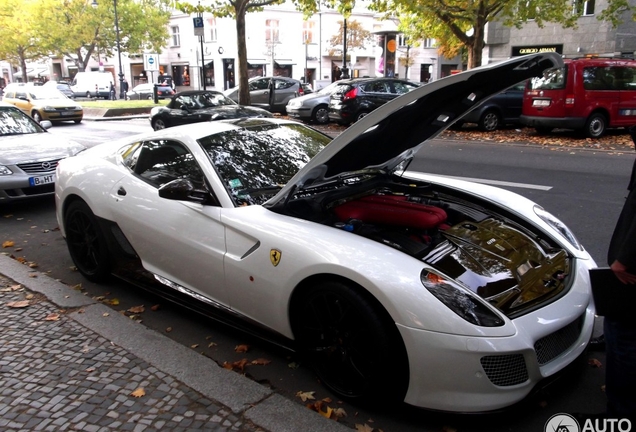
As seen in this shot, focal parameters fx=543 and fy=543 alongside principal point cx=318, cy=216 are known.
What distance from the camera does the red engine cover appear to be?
3.35 meters

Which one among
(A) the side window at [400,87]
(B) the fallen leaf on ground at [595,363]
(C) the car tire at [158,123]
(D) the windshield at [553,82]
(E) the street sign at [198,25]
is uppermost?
(E) the street sign at [198,25]

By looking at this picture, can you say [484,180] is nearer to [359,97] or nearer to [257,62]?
[359,97]

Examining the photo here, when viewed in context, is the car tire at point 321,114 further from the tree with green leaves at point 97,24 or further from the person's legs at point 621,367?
the tree with green leaves at point 97,24

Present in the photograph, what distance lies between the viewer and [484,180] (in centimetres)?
887

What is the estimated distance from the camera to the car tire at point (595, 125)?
537 inches

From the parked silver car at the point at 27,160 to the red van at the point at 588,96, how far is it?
11084mm

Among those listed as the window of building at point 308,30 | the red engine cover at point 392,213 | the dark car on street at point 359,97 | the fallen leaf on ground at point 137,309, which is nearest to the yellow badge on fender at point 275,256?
the red engine cover at point 392,213

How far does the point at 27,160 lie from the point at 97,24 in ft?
148

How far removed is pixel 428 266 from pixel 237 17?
19.7 metres

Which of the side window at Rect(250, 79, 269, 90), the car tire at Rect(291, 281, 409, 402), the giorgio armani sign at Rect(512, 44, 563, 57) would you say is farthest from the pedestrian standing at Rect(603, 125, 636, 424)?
the giorgio armani sign at Rect(512, 44, 563, 57)

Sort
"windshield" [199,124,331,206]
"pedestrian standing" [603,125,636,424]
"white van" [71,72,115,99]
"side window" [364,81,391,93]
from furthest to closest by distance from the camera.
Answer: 1. "white van" [71,72,115,99]
2. "side window" [364,81,391,93]
3. "windshield" [199,124,331,206]
4. "pedestrian standing" [603,125,636,424]

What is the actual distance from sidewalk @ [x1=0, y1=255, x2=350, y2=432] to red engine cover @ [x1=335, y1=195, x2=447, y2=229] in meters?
1.19

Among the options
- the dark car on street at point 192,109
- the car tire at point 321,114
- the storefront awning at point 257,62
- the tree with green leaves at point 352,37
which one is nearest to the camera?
the dark car on street at point 192,109

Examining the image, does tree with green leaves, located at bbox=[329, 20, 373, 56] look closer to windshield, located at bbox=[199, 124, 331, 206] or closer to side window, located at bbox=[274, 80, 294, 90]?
side window, located at bbox=[274, 80, 294, 90]
